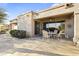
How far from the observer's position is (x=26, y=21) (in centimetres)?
1017

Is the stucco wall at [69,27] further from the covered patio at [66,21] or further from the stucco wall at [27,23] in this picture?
the stucco wall at [27,23]

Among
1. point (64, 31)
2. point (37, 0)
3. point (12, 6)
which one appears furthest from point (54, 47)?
point (64, 31)

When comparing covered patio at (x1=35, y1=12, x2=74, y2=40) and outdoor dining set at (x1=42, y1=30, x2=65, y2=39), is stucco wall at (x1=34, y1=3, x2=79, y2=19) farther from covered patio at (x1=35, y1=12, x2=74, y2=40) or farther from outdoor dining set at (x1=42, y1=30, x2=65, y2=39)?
outdoor dining set at (x1=42, y1=30, x2=65, y2=39)

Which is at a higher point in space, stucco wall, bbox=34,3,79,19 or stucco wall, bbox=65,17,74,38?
stucco wall, bbox=34,3,79,19

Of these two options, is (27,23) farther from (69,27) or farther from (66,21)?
(69,27)

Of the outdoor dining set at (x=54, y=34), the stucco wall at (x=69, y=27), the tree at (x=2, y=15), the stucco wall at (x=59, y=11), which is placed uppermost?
the stucco wall at (x=59, y=11)

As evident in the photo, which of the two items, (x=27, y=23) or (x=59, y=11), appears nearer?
(x=59, y=11)

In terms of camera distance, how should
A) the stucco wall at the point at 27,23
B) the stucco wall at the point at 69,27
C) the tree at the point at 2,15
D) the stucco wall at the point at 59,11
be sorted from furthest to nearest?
the stucco wall at the point at 27,23 → the stucco wall at the point at 69,27 → the stucco wall at the point at 59,11 → the tree at the point at 2,15

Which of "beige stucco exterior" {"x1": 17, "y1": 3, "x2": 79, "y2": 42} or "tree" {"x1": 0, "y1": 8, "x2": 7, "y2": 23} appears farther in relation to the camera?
"beige stucco exterior" {"x1": 17, "y1": 3, "x2": 79, "y2": 42}

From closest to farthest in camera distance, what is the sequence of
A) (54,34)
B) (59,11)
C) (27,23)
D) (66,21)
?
(59,11)
(54,34)
(66,21)
(27,23)

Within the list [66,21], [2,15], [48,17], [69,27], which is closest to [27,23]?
[48,17]

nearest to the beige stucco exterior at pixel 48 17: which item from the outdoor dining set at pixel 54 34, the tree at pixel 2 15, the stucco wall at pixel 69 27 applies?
the stucco wall at pixel 69 27

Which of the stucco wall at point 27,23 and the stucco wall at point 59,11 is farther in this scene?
the stucco wall at point 27,23

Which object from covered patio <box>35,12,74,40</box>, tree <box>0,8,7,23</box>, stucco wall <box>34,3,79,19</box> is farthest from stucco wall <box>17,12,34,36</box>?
tree <box>0,8,7,23</box>
